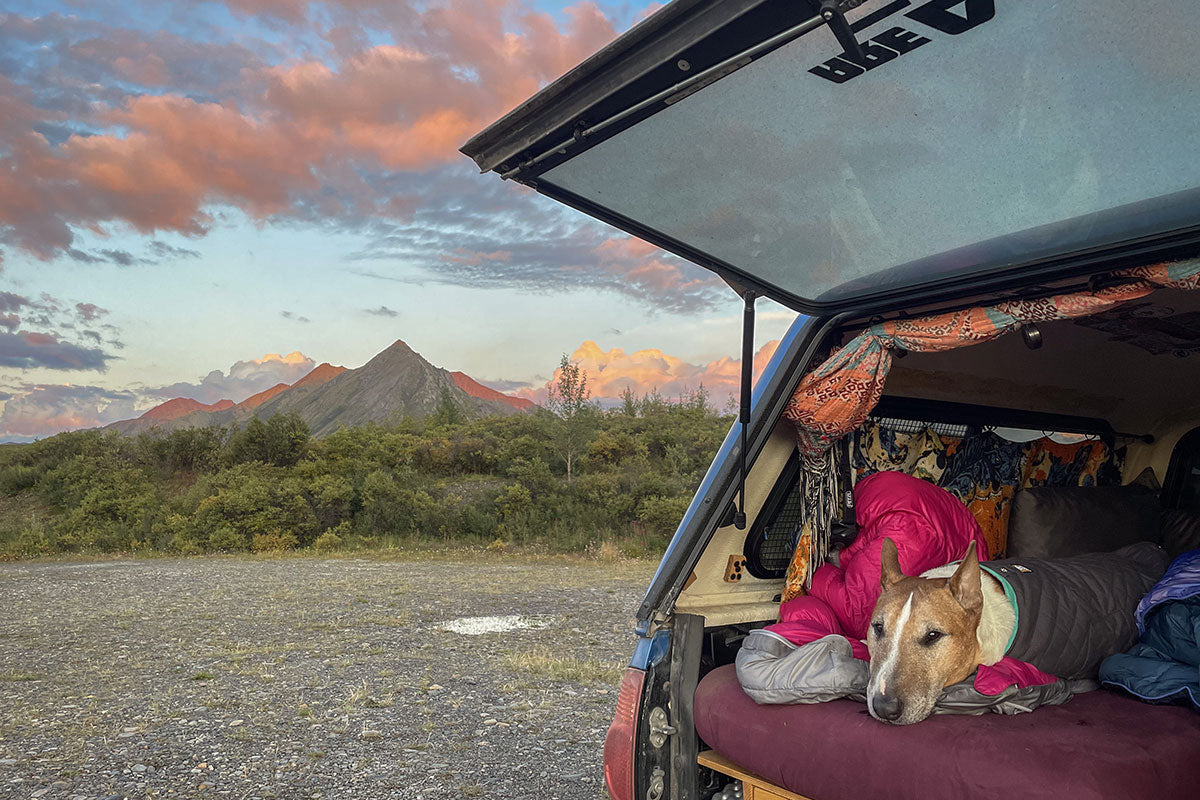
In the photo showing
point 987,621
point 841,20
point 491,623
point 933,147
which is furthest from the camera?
point 491,623

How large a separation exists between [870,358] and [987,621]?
0.96 meters

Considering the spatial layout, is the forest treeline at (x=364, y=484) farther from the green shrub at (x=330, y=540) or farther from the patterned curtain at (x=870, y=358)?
the patterned curtain at (x=870, y=358)

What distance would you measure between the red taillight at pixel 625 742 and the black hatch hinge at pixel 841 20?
2168 mm

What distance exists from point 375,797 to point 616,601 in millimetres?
6573

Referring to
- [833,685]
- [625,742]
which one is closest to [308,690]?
[625,742]

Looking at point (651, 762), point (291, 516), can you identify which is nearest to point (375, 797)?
point (651, 762)

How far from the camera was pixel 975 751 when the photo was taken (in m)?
2.18

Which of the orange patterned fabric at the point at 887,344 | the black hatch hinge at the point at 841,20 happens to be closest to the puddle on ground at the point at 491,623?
the orange patterned fabric at the point at 887,344

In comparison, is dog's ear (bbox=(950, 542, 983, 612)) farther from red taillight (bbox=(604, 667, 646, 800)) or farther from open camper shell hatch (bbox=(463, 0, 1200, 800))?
red taillight (bbox=(604, 667, 646, 800))

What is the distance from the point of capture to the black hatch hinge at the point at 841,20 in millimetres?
1438

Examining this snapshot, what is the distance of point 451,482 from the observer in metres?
23.5

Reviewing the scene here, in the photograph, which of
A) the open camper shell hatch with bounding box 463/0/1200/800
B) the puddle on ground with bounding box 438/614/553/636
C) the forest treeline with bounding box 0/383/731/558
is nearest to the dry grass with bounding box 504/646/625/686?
the puddle on ground with bounding box 438/614/553/636

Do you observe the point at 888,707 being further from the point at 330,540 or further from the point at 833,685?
the point at 330,540

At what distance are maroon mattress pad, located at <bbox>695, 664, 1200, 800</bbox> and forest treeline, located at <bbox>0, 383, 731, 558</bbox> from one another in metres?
15.7
